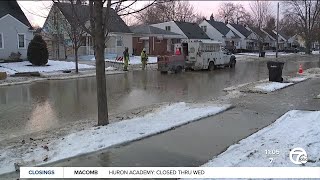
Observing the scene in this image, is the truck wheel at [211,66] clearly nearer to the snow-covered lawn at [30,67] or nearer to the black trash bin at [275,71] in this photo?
the snow-covered lawn at [30,67]

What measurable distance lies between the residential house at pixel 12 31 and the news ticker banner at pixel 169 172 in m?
28.9

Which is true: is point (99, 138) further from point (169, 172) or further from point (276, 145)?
point (276, 145)

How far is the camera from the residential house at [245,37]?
84250 millimetres

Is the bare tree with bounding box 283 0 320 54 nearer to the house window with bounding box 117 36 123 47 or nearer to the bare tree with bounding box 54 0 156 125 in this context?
the house window with bounding box 117 36 123 47

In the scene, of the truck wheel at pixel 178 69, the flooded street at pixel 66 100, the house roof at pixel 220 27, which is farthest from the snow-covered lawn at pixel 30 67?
the house roof at pixel 220 27

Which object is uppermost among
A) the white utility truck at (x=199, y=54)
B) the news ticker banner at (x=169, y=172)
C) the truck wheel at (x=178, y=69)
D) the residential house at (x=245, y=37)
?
the residential house at (x=245, y=37)

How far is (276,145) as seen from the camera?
7.18 m

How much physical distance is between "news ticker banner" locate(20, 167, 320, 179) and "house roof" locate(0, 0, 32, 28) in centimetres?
3046

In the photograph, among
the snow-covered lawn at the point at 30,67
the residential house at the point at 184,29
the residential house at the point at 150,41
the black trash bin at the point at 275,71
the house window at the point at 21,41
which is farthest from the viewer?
the residential house at the point at 184,29

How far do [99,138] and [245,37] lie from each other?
8008 centimetres

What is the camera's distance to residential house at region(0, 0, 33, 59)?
108 feet

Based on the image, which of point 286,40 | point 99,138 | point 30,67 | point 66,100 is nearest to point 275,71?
point 66,100

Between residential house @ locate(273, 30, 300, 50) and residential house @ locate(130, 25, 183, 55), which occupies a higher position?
residential house @ locate(273, 30, 300, 50)

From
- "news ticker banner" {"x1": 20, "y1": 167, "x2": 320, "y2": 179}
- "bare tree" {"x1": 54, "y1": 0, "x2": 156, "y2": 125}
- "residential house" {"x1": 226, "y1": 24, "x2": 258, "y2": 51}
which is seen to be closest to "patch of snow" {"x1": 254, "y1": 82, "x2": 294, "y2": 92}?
"bare tree" {"x1": 54, "y1": 0, "x2": 156, "y2": 125}
